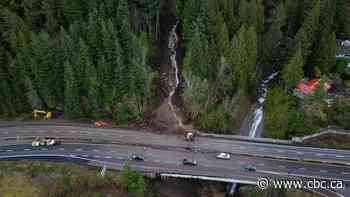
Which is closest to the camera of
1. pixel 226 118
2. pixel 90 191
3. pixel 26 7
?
pixel 90 191

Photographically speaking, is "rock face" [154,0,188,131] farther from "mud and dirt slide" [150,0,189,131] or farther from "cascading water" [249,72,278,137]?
"cascading water" [249,72,278,137]

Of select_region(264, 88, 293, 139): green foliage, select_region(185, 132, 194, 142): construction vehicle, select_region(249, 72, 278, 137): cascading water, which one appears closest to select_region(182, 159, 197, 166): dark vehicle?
select_region(185, 132, 194, 142): construction vehicle

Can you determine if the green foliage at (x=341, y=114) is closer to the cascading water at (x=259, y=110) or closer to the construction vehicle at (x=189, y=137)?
the cascading water at (x=259, y=110)

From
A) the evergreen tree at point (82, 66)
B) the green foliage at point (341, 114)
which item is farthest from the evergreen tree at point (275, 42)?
the evergreen tree at point (82, 66)

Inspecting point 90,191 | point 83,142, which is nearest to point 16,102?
point 83,142

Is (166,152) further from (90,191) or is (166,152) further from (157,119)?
(90,191)
